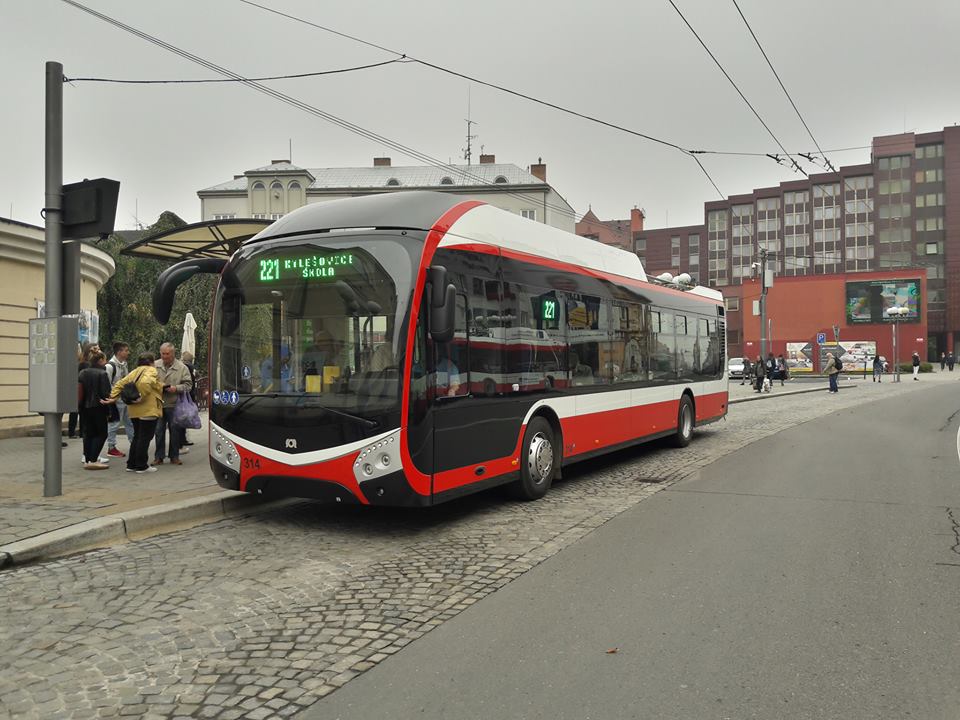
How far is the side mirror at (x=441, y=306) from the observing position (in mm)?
6465

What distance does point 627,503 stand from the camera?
8.27 m

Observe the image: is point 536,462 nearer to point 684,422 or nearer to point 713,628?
point 713,628

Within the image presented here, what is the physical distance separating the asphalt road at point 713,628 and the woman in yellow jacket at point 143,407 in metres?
5.78

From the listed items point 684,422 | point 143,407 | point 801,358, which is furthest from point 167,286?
point 801,358

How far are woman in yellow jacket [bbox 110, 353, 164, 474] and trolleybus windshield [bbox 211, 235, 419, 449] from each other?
8.22ft

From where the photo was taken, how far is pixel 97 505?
7391 mm

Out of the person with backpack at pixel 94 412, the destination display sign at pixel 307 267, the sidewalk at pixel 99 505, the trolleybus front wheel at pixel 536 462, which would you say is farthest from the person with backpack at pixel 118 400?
the trolleybus front wheel at pixel 536 462

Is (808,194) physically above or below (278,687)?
above

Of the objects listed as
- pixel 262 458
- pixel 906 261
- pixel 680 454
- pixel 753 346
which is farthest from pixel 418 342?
pixel 906 261

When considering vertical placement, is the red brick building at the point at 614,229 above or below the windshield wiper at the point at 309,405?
above

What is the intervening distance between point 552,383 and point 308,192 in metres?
55.7

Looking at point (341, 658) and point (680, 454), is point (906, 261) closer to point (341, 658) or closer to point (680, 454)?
point (680, 454)

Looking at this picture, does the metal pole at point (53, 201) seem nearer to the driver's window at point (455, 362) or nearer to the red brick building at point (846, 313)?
the driver's window at point (455, 362)

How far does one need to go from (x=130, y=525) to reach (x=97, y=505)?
2.93ft
